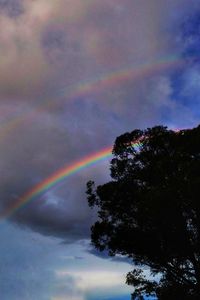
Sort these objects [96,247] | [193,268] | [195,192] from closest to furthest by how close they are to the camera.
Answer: [195,192] → [193,268] → [96,247]

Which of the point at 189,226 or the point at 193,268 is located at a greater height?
the point at 189,226

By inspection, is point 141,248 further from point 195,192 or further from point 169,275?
point 195,192

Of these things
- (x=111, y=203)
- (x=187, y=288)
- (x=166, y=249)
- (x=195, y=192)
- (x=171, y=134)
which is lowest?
(x=187, y=288)

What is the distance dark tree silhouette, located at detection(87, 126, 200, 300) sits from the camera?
95.7ft

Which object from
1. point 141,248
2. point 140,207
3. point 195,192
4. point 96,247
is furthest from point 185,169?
point 96,247

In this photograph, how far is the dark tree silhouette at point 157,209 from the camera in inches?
1148

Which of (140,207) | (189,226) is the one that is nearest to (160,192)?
(140,207)

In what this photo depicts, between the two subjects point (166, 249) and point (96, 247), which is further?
point (96, 247)

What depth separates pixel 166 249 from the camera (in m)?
30.3

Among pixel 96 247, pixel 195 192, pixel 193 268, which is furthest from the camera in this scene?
pixel 96 247

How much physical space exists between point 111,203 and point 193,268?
23.4 feet

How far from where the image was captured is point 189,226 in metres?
30.7

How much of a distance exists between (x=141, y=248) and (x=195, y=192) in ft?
18.3

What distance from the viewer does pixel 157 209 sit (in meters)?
28.8
